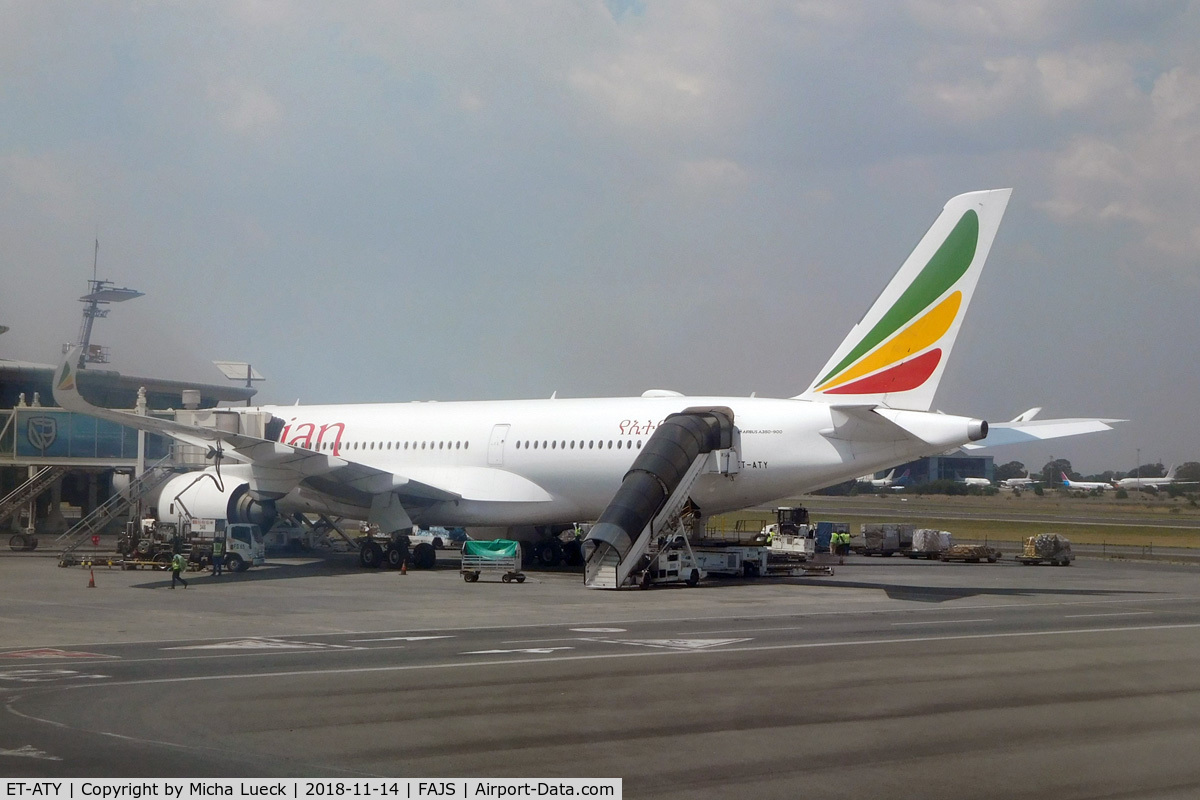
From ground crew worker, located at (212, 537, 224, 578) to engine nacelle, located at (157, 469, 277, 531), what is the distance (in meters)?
4.46

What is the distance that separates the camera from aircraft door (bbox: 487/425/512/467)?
1495 inches

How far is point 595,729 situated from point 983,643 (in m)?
9.85

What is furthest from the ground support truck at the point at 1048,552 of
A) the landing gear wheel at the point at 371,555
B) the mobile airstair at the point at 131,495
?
the mobile airstair at the point at 131,495

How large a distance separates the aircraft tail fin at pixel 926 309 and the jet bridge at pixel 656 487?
400 cm

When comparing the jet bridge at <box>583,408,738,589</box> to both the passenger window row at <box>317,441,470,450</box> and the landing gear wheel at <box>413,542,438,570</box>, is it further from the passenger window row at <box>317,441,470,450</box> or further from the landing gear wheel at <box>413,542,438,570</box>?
the landing gear wheel at <box>413,542,438,570</box>

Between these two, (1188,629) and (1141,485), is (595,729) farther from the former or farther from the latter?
(1141,485)

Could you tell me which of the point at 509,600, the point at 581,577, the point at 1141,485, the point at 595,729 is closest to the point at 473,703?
the point at 595,729

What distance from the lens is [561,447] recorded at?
36.6 metres

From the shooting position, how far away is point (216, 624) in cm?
2252

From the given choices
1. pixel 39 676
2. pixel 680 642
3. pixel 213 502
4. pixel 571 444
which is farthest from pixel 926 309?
pixel 213 502

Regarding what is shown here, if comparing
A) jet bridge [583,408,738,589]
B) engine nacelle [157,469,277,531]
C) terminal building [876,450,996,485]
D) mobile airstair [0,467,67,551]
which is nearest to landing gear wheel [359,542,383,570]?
engine nacelle [157,469,277,531]

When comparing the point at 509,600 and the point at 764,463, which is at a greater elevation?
the point at 764,463

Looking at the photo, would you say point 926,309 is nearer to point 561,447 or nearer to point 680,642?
point 561,447

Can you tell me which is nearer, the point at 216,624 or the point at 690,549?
the point at 216,624
